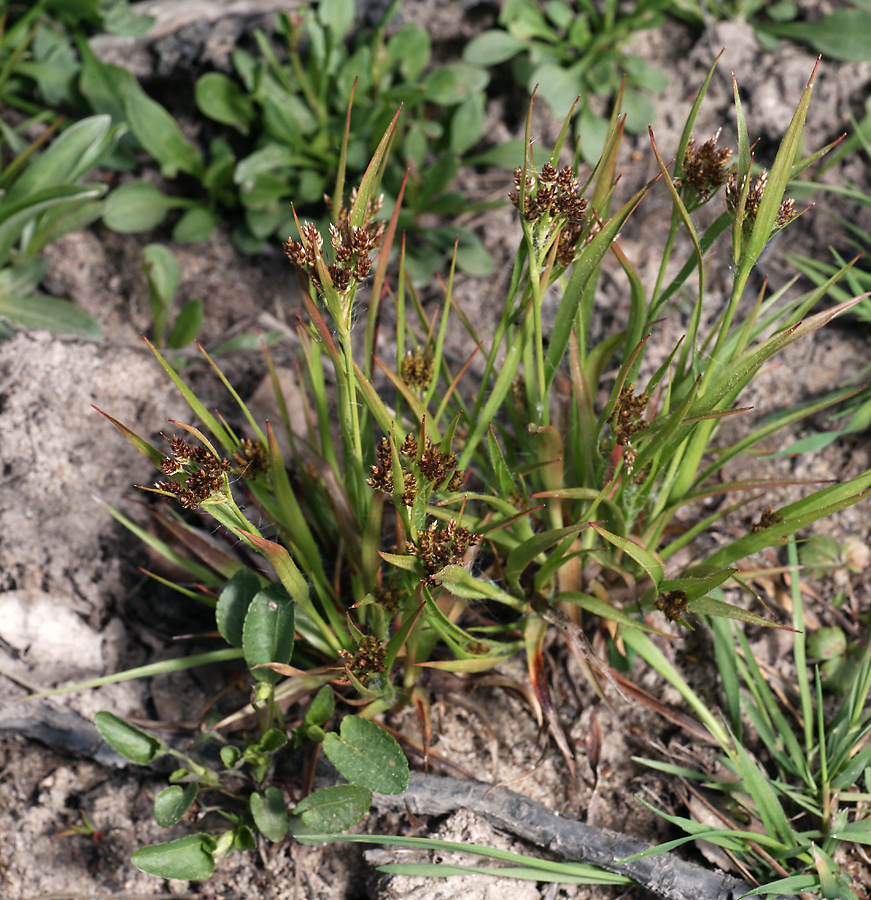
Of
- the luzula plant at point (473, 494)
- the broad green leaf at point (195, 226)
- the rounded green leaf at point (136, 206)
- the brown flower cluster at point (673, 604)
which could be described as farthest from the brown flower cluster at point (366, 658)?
the rounded green leaf at point (136, 206)

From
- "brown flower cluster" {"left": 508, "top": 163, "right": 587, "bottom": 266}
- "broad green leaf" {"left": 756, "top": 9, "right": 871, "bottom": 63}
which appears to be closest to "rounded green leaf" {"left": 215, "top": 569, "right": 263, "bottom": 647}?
"brown flower cluster" {"left": 508, "top": 163, "right": 587, "bottom": 266}

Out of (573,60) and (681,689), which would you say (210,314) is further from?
(681,689)

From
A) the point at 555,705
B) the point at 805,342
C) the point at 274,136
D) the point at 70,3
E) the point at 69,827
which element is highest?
the point at 70,3

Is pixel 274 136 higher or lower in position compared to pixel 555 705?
higher

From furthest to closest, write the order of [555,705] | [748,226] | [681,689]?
[555,705]
[681,689]
[748,226]

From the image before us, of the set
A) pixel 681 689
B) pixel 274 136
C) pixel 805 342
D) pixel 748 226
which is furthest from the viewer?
pixel 274 136

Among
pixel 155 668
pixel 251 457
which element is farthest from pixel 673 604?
pixel 155 668

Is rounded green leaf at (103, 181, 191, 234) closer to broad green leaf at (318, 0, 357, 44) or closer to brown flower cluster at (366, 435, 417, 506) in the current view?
broad green leaf at (318, 0, 357, 44)

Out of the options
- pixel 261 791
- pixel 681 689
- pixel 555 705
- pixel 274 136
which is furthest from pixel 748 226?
pixel 274 136
